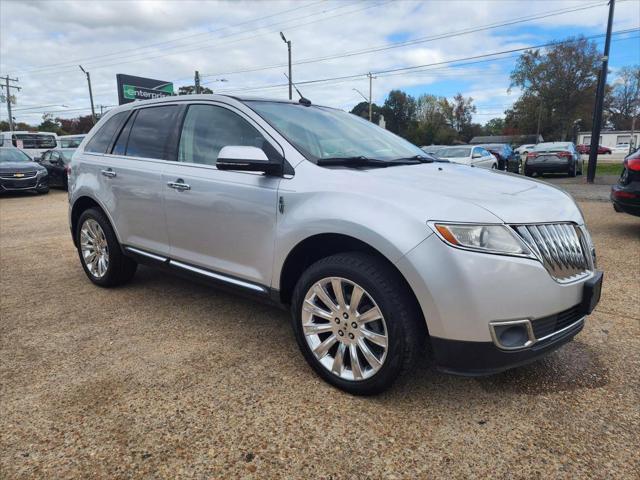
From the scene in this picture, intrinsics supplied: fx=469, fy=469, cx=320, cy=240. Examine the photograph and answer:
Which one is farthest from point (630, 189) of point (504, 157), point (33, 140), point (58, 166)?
point (33, 140)

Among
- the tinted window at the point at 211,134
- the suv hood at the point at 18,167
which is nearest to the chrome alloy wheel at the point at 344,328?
the tinted window at the point at 211,134

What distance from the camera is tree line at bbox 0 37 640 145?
2458 inches

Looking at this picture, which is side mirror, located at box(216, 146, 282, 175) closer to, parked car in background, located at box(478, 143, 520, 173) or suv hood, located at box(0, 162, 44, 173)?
suv hood, located at box(0, 162, 44, 173)

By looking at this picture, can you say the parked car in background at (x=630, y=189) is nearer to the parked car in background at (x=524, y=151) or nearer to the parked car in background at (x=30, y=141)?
the parked car in background at (x=524, y=151)

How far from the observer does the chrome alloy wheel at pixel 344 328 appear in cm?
242

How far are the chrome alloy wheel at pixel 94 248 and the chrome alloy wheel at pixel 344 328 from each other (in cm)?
255

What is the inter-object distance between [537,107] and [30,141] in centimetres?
6617

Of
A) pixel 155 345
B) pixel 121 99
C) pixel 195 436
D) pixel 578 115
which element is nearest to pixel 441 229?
pixel 195 436

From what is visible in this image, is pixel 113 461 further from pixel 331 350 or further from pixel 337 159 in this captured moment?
pixel 337 159

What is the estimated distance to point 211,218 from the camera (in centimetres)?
318

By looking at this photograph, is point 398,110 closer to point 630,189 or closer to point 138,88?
point 138,88

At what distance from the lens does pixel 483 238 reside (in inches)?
84.6

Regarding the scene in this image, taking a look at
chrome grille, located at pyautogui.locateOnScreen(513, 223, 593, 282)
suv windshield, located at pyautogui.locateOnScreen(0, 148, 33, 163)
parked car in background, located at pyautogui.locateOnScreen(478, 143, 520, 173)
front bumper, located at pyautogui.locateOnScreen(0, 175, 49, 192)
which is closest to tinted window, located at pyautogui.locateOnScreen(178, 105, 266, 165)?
chrome grille, located at pyautogui.locateOnScreen(513, 223, 593, 282)

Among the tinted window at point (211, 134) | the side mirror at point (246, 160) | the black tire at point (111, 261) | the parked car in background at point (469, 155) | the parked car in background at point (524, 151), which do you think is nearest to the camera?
the side mirror at point (246, 160)
